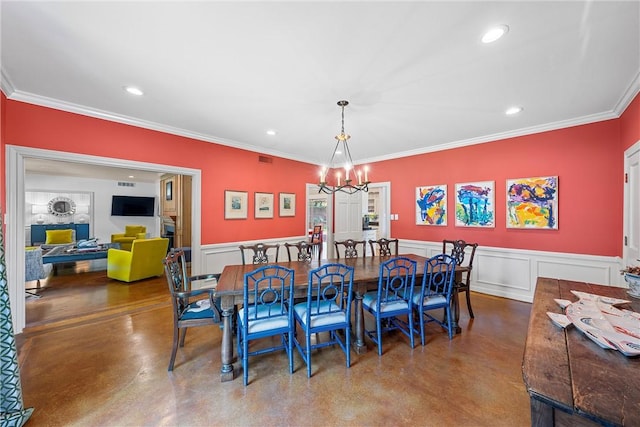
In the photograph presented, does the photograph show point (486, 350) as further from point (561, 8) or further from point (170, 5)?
point (170, 5)

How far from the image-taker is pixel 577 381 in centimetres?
85

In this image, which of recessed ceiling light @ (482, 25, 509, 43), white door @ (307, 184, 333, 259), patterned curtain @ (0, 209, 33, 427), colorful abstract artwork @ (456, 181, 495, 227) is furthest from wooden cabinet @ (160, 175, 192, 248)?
recessed ceiling light @ (482, 25, 509, 43)

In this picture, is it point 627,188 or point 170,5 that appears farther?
point 627,188

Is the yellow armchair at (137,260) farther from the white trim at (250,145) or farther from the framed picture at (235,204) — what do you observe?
the white trim at (250,145)

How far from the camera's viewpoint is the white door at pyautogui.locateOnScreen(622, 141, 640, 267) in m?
2.66

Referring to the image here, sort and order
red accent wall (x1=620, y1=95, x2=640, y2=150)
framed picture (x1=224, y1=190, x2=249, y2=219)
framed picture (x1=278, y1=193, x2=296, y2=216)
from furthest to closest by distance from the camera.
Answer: framed picture (x1=278, y1=193, x2=296, y2=216) → framed picture (x1=224, y1=190, x2=249, y2=219) → red accent wall (x1=620, y1=95, x2=640, y2=150)

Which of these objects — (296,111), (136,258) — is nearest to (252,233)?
(136,258)

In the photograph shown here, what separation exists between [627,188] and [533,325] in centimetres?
315

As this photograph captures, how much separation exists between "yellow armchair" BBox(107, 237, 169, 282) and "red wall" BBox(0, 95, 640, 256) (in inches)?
60.7

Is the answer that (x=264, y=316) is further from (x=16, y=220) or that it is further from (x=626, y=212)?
(x=626, y=212)

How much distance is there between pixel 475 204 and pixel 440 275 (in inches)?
80.1

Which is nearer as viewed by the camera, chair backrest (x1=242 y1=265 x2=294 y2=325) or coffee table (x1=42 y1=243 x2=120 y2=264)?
chair backrest (x1=242 y1=265 x2=294 y2=325)

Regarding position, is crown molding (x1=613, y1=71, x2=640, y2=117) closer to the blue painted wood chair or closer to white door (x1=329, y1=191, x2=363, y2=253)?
white door (x1=329, y1=191, x2=363, y2=253)

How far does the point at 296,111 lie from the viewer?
313 centimetres
